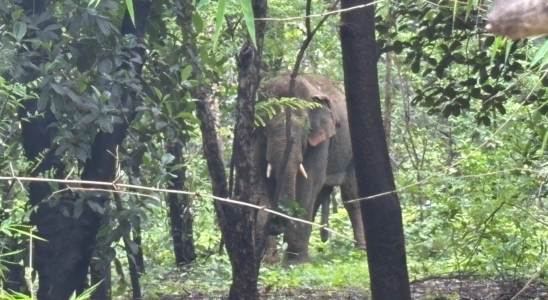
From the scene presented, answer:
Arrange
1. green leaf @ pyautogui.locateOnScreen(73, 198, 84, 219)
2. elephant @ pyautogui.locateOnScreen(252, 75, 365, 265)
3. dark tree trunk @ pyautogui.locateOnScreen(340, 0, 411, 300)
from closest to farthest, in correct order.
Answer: dark tree trunk @ pyautogui.locateOnScreen(340, 0, 411, 300) → green leaf @ pyautogui.locateOnScreen(73, 198, 84, 219) → elephant @ pyautogui.locateOnScreen(252, 75, 365, 265)

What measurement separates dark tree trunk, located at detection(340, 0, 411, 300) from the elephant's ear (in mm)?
6485

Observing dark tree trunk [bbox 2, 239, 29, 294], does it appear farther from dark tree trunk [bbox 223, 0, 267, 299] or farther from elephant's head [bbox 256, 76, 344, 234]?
elephant's head [bbox 256, 76, 344, 234]

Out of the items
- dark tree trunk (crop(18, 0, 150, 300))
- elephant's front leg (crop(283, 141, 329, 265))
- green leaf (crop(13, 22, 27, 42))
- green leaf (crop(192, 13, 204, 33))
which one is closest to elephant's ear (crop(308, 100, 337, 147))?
elephant's front leg (crop(283, 141, 329, 265))

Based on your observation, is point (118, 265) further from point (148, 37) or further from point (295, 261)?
point (295, 261)

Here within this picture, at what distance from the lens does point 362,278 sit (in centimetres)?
780

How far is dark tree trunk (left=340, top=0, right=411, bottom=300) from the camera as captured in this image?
4773mm

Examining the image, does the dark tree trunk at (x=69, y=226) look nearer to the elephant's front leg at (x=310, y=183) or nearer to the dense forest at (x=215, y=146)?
the dense forest at (x=215, y=146)

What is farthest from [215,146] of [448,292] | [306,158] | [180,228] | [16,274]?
[306,158]

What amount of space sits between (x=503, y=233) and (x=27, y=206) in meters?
3.45

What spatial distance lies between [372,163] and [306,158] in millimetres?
6860

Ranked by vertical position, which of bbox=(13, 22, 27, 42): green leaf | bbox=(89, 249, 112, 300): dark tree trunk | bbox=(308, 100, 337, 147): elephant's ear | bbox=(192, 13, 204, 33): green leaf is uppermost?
bbox=(308, 100, 337, 147): elephant's ear

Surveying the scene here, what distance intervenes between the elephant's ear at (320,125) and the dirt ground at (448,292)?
460cm

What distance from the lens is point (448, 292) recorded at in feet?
20.1

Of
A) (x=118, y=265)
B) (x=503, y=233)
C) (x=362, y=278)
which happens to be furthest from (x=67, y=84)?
(x=362, y=278)
